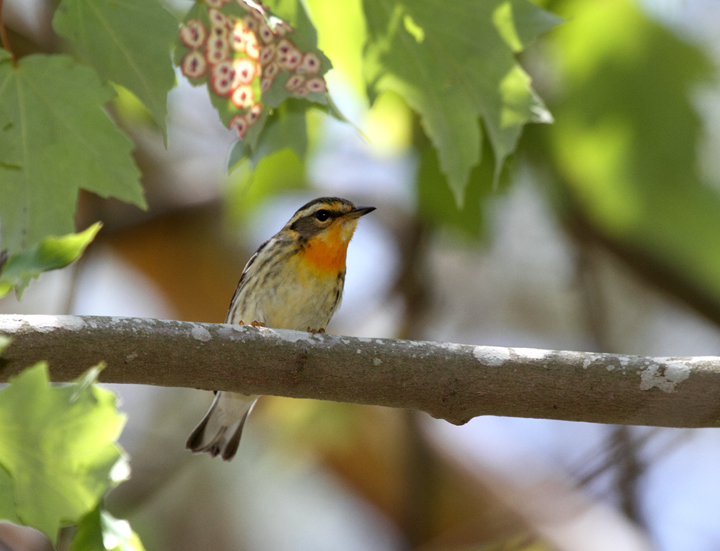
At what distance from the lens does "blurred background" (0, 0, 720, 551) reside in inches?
189

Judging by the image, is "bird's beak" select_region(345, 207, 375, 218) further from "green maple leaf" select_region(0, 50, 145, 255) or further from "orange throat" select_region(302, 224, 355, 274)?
"green maple leaf" select_region(0, 50, 145, 255)

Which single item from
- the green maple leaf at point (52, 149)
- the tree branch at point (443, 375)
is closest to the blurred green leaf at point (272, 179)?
the green maple leaf at point (52, 149)

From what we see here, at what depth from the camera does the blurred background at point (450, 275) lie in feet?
15.8

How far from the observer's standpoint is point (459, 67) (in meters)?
3.55

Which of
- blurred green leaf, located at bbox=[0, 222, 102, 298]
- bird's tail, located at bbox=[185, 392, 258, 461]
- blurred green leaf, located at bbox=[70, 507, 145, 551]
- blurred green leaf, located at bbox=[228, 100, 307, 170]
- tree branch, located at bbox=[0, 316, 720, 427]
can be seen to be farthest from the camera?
bird's tail, located at bbox=[185, 392, 258, 461]

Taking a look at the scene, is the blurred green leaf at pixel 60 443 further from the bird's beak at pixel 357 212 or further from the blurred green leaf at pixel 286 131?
the bird's beak at pixel 357 212

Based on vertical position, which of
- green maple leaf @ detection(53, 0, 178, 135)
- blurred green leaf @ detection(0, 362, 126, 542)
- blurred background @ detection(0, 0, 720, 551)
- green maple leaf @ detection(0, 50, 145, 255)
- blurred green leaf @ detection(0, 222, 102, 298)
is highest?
green maple leaf @ detection(53, 0, 178, 135)

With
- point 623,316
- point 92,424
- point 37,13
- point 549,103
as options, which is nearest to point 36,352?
point 92,424

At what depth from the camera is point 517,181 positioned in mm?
6586

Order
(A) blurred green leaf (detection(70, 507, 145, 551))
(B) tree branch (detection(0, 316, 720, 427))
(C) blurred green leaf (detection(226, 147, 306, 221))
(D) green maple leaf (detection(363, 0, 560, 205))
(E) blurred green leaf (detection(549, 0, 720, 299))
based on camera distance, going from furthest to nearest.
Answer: (C) blurred green leaf (detection(226, 147, 306, 221)) → (E) blurred green leaf (detection(549, 0, 720, 299)) → (D) green maple leaf (detection(363, 0, 560, 205)) → (B) tree branch (detection(0, 316, 720, 427)) → (A) blurred green leaf (detection(70, 507, 145, 551))

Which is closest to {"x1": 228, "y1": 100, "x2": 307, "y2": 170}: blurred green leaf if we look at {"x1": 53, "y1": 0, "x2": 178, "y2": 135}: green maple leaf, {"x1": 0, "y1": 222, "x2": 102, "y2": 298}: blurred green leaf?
{"x1": 53, "y1": 0, "x2": 178, "y2": 135}: green maple leaf

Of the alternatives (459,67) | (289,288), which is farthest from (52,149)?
(289,288)

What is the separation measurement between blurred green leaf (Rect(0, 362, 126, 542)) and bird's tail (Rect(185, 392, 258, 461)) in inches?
127

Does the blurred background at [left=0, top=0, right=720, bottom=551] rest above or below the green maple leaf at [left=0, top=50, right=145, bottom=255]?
below
